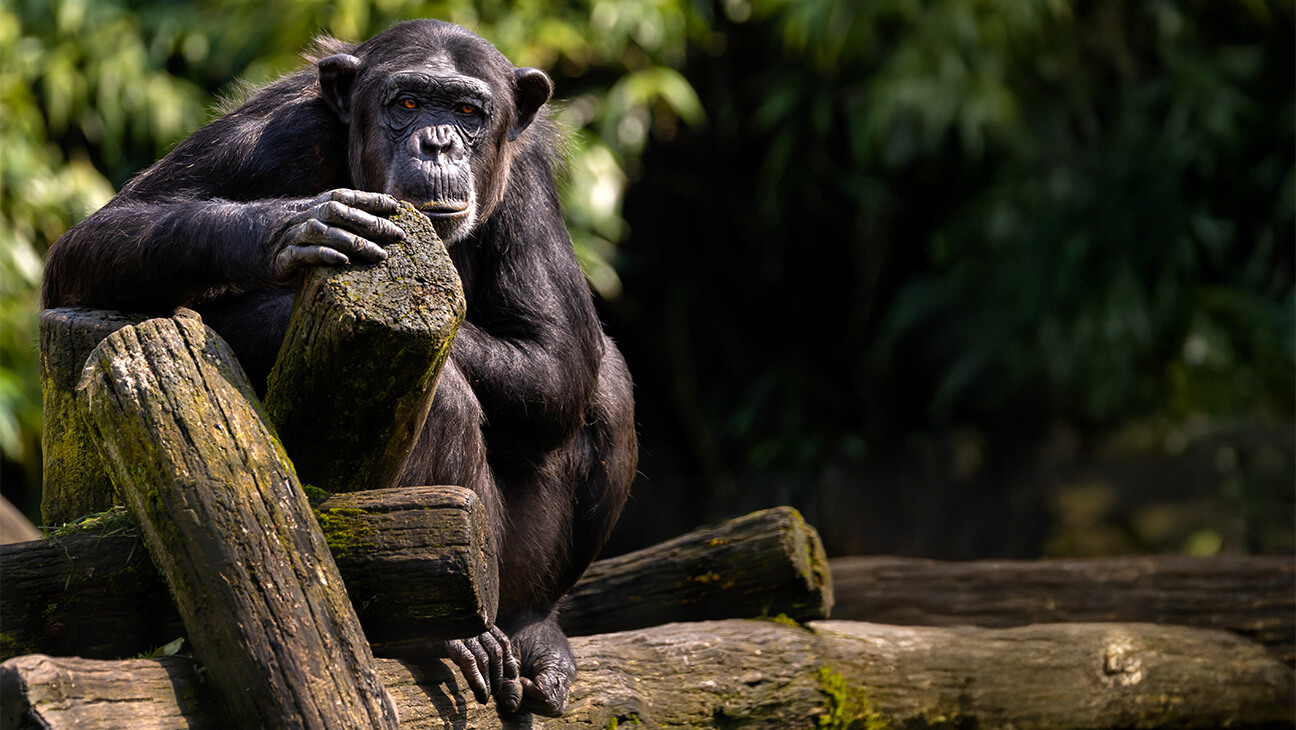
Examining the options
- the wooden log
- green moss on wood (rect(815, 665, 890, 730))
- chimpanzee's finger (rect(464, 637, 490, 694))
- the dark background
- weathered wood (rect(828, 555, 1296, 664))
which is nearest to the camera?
the wooden log

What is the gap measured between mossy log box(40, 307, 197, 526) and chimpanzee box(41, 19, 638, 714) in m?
0.10

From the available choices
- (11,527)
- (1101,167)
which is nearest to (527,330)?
(11,527)

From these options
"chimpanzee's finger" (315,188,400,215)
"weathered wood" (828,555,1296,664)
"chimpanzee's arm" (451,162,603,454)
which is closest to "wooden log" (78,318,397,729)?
"chimpanzee's finger" (315,188,400,215)

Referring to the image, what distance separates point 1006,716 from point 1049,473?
5.16m

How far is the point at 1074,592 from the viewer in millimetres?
4379

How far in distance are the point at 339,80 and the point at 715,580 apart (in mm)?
1778

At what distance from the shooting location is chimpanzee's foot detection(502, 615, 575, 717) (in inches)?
107

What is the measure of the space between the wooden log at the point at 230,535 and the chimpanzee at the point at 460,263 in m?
0.34

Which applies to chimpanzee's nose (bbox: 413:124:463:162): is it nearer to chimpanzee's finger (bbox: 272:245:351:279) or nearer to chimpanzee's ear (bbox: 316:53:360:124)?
chimpanzee's ear (bbox: 316:53:360:124)

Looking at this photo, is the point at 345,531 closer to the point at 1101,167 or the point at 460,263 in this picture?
the point at 460,263

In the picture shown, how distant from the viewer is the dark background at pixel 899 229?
674 centimetres

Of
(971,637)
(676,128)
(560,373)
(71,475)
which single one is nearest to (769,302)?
(676,128)

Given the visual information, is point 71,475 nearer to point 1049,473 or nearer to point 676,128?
point 676,128

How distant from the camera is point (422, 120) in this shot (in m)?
2.92
